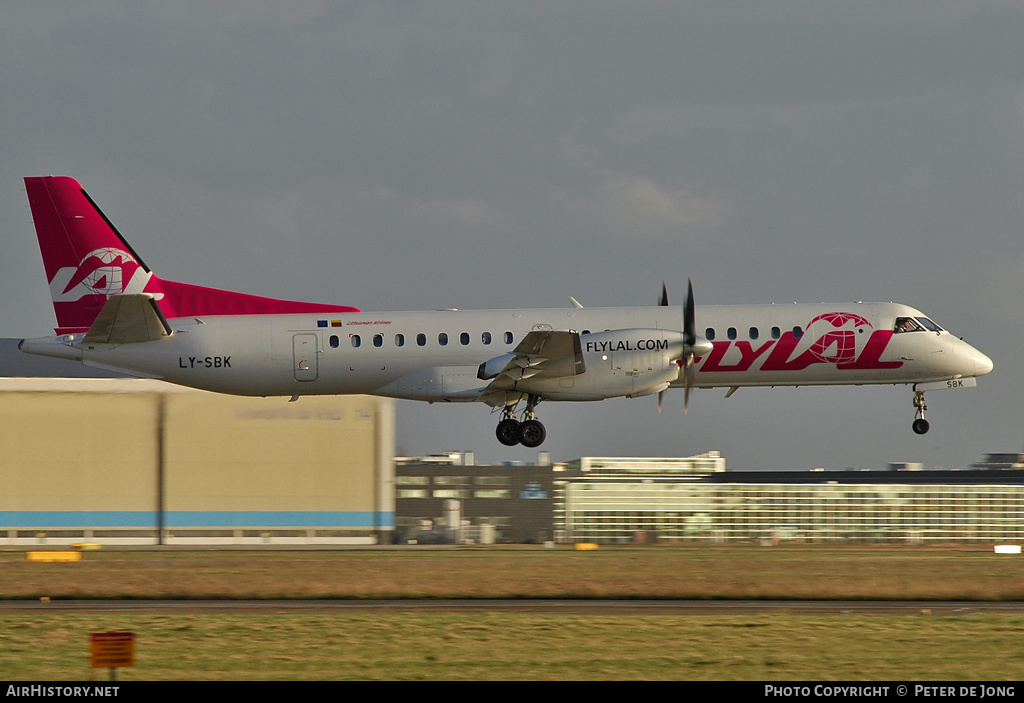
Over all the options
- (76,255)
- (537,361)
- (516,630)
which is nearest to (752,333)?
(537,361)

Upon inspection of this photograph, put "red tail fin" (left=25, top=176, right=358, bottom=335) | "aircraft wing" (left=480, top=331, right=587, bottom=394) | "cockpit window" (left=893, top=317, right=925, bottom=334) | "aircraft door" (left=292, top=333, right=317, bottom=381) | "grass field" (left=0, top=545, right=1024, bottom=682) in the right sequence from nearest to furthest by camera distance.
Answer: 1. "grass field" (left=0, top=545, right=1024, bottom=682)
2. "aircraft wing" (left=480, top=331, right=587, bottom=394)
3. "aircraft door" (left=292, top=333, right=317, bottom=381)
4. "cockpit window" (left=893, top=317, right=925, bottom=334)
5. "red tail fin" (left=25, top=176, right=358, bottom=335)

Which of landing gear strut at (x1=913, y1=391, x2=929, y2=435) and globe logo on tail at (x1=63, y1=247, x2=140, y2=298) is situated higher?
globe logo on tail at (x1=63, y1=247, x2=140, y2=298)

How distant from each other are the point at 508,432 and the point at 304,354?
17.0ft

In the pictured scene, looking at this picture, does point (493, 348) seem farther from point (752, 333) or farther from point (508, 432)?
point (752, 333)

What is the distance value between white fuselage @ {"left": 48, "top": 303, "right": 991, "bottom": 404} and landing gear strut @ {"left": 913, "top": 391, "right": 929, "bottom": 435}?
5.17 ft

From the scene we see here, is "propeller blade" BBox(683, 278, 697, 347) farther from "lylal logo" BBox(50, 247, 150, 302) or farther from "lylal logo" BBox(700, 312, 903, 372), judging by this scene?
"lylal logo" BBox(50, 247, 150, 302)

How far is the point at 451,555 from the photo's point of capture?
1617 inches

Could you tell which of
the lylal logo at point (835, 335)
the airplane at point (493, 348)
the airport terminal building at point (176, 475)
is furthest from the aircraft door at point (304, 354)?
the airport terminal building at point (176, 475)

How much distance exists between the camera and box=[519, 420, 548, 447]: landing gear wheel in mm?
28172

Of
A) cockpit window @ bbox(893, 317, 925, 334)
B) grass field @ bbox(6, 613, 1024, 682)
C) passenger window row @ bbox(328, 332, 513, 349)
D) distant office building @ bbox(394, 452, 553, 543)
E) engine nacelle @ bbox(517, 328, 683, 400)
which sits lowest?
grass field @ bbox(6, 613, 1024, 682)

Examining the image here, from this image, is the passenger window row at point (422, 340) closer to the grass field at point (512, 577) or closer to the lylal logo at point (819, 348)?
the lylal logo at point (819, 348)

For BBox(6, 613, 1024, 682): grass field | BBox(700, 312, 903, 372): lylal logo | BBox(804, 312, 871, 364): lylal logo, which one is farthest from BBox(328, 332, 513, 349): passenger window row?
BBox(6, 613, 1024, 682): grass field

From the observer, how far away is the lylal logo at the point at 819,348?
89.8ft
